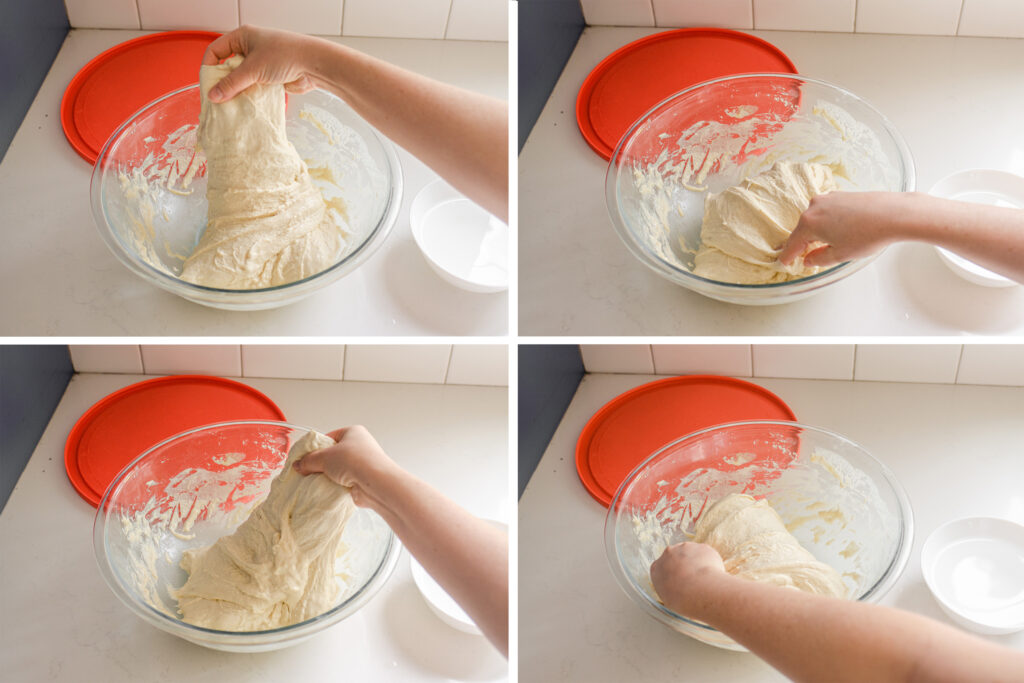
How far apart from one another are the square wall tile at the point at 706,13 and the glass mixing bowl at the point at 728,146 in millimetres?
224

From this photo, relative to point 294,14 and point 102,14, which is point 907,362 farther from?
point 102,14

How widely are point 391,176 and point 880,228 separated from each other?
488mm

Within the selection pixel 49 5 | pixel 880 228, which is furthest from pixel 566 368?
pixel 49 5

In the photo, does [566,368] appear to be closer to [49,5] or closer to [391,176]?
[391,176]

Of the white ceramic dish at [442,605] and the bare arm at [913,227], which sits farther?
the white ceramic dish at [442,605]

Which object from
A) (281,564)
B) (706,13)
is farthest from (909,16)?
(281,564)

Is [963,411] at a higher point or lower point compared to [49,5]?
lower

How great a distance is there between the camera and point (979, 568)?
858 millimetres

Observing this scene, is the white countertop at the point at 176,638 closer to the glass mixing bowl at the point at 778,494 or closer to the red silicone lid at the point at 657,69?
the glass mixing bowl at the point at 778,494

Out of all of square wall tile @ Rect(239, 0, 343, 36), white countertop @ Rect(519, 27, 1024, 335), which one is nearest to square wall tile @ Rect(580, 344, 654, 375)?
white countertop @ Rect(519, 27, 1024, 335)

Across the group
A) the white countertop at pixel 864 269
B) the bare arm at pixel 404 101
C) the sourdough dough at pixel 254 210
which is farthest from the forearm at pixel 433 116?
the white countertop at pixel 864 269

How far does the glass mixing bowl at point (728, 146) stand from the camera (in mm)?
914

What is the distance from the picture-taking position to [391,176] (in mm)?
861

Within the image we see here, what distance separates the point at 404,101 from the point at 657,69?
0.50 m
